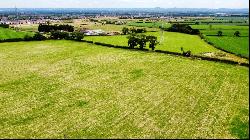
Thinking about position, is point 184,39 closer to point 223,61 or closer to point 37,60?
point 223,61

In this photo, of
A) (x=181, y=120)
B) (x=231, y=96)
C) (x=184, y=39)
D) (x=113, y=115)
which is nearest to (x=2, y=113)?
(x=113, y=115)

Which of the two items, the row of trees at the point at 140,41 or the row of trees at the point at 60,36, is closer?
the row of trees at the point at 140,41

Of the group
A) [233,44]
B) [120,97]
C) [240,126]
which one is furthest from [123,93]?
[233,44]

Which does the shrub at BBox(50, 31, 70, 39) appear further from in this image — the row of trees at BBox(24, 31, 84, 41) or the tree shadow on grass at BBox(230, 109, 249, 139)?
the tree shadow on grass at BBox(230, 109, 249, 139)

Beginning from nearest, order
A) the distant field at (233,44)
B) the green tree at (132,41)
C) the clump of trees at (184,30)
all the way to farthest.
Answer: the distant field at (233,44)
the green tree at (132,41)
the clump of trees at (184,30)

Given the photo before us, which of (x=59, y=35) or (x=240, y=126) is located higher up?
(x=59, y=35)

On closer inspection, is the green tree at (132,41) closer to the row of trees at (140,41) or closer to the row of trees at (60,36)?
the row of trees at (140,41)

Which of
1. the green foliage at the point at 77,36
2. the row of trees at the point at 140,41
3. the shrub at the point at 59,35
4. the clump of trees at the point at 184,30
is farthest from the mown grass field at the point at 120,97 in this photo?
the clump of trees at the point at 184,30

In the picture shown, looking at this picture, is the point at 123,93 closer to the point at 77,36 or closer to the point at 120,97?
the point at 120,97
